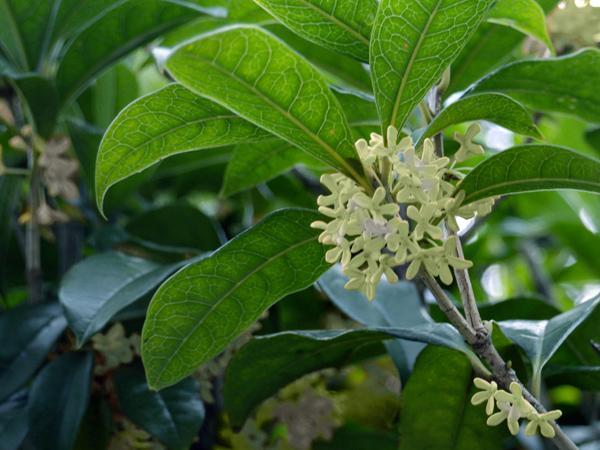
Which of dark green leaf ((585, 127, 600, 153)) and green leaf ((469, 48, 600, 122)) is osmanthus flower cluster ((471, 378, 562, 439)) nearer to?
green leaf ((469, 48, 600, 122))

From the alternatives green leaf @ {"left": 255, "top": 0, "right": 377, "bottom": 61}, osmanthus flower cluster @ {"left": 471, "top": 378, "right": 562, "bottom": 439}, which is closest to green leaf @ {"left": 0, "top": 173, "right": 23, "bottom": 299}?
green leaf @ {"left": 255, "top": 0, "right": 377, "bottom": 61}

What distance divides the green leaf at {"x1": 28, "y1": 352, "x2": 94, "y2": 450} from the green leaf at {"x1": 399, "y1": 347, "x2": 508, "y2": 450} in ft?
1.47

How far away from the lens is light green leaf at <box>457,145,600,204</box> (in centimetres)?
82

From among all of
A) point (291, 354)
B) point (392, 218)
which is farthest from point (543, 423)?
point (291, 354)

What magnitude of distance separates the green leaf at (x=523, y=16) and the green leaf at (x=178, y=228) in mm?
624

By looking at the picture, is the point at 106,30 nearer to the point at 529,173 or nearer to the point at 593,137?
the point at 529,173

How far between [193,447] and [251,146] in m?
0.52

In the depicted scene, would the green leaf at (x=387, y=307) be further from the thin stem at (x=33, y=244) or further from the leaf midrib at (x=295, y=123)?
the thin stem at (x=33, y=244)

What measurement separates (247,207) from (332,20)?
33.0 inches

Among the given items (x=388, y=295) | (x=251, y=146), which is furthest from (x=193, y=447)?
(x=251, y=146)

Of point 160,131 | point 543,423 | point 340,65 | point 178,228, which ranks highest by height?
point 160,131

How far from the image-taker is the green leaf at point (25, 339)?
1156 millimetres

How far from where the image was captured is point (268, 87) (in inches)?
31.4

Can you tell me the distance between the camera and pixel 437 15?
82cm
